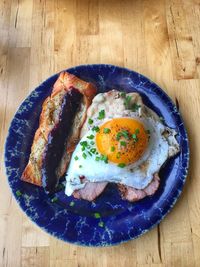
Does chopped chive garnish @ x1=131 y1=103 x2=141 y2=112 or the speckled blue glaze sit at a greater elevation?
chopped chive garnish @ x1=131 y1=103 x2=141 y2=112

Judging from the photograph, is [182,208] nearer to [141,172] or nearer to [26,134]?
[141,172]

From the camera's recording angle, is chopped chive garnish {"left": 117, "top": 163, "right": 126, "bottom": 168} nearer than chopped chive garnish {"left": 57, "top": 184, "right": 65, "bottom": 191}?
Yes

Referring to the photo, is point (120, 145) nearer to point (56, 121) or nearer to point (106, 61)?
point (56, 121)

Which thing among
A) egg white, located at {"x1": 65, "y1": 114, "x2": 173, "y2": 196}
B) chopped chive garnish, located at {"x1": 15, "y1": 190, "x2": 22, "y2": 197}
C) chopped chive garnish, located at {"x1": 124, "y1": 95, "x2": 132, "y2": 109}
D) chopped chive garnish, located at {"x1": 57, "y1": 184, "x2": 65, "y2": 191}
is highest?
chopped chive garnish, located at {"x1": 124, "y1": 95, "x2": 132, "y2": 109}

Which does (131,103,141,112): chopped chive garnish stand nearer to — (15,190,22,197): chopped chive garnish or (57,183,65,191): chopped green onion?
(57,183,65,191): chopped green onion

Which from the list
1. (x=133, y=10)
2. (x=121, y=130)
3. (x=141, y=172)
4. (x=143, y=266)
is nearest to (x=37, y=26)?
(x=133, y=10)

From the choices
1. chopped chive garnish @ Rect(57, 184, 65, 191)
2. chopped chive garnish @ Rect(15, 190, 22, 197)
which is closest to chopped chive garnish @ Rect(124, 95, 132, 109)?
chopped chive garnish @ Rect(57, 184, 65, 191)
